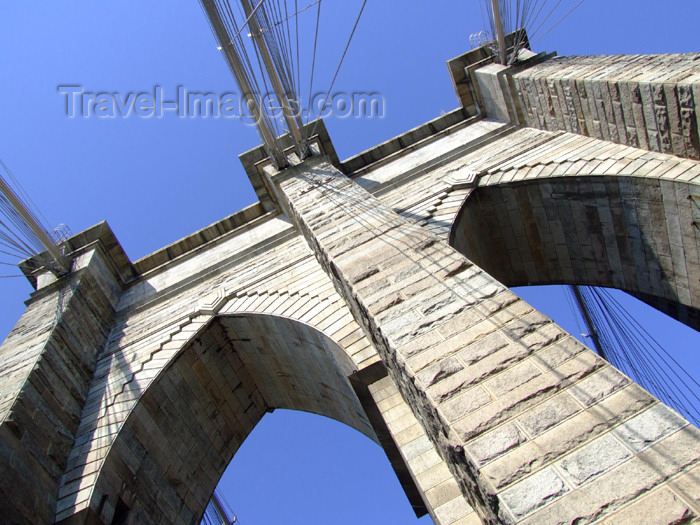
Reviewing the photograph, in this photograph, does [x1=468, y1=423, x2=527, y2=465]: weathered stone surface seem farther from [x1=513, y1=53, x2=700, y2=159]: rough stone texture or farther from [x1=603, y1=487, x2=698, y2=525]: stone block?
[x1=513, y1=53, x2=700, y2=159]: rough stone texture

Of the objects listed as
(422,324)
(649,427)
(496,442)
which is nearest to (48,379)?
(422,324)

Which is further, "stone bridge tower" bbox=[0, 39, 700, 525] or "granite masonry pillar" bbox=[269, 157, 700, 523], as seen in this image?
"stone bridge tower" bbox=[0, 39, 700, 525]

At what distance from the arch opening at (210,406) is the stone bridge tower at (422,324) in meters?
0.03

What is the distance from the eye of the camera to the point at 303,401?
7359mm

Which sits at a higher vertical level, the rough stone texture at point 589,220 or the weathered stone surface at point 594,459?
the weathered stone surface at point 594,459

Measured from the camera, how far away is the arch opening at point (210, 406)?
559 centimetres

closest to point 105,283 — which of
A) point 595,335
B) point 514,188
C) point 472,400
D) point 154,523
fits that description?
point 154,523

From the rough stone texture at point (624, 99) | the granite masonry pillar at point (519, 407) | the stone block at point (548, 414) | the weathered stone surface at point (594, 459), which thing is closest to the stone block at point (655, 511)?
the granite masonry pillar at point (519, 407)

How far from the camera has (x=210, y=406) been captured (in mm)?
7055

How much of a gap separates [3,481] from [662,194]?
6.82m

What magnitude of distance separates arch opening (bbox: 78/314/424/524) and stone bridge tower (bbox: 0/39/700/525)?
0.03 meters

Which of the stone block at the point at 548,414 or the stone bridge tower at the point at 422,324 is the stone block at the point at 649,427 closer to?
the stone bridge tower at the point at 422,324

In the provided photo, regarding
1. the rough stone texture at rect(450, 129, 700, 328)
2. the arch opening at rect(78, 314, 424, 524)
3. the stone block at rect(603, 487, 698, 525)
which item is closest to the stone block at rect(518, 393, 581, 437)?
the stone block at rect(603, 487, 698, 525)

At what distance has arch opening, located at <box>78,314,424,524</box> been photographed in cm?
559
